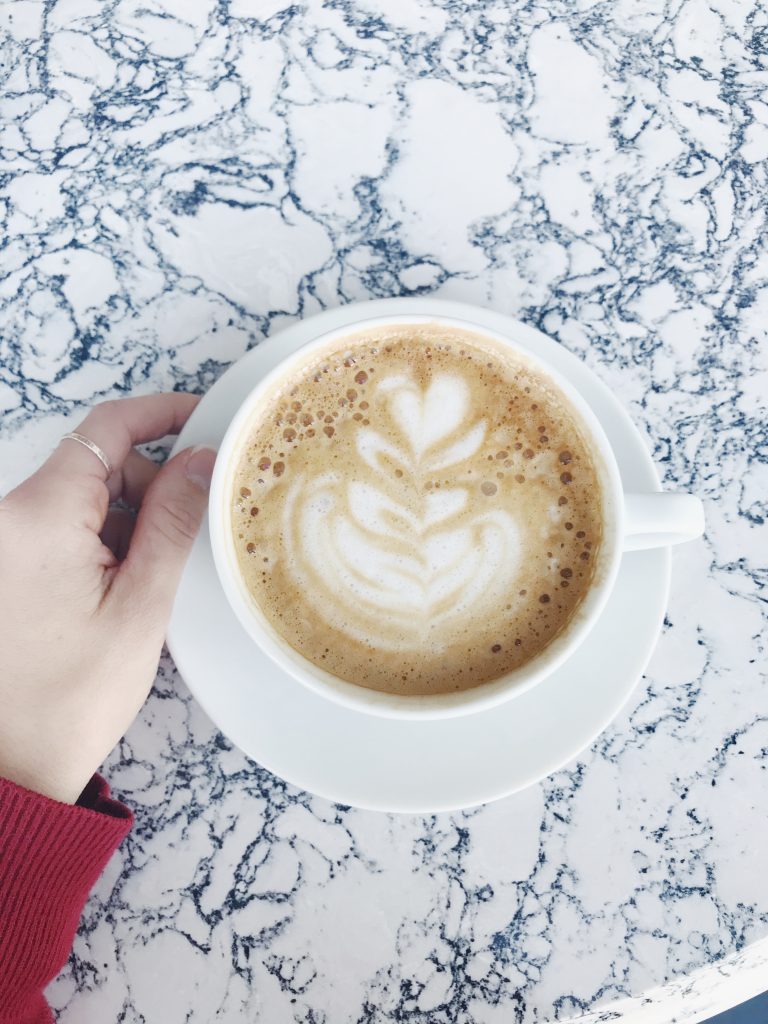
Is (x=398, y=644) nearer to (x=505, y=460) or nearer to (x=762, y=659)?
(x=505, y=460)

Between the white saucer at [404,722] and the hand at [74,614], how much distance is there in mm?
43

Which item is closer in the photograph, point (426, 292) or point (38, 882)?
point (38, 882)

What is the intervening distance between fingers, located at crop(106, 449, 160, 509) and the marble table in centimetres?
11

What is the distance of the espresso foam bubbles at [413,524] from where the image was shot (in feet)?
3.26

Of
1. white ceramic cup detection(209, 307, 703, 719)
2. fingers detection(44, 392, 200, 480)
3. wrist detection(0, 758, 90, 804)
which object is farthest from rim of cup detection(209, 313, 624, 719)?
wrist detection(0, 758, 90, 804)

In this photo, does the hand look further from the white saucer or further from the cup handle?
the cup handle

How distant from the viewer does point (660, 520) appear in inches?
36.6

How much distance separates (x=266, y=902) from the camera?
1.09 meters

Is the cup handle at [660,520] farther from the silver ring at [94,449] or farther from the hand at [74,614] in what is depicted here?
the silver ring at [94,449]

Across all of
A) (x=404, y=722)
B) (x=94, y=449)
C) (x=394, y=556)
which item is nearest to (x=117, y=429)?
(x=94, y=449)

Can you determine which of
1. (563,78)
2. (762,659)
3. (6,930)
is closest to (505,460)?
(762,659)

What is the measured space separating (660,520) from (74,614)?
24.3 inches

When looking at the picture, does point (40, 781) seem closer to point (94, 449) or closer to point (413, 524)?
point (94, 449)

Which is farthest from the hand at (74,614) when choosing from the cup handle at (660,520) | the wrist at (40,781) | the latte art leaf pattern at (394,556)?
the cup handle at (660,520)
